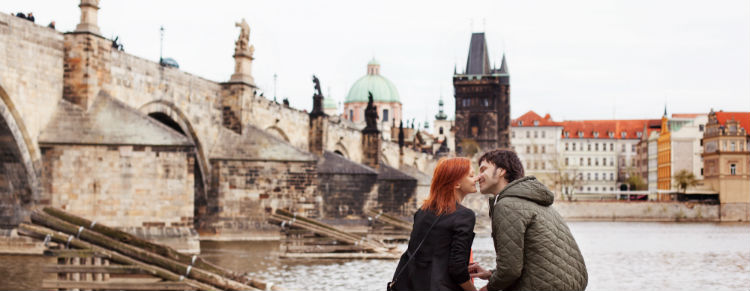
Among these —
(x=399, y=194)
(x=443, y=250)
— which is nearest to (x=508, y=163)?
(x=443, y=250)

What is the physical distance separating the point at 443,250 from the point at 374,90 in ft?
422

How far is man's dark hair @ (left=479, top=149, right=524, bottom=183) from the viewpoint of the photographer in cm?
506

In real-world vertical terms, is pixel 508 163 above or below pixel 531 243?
above

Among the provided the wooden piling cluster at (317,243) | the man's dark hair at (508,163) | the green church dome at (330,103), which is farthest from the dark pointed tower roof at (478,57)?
the man's dark hair at (508,163)

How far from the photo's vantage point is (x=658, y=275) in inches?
776

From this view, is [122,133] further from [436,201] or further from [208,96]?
[436,201]

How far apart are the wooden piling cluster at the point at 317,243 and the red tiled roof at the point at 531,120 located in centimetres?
9956

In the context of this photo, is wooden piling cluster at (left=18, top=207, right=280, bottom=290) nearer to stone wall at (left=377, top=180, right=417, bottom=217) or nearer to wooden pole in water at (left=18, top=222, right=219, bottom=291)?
wooden pole in water at (left=18, top=222, right=219, bottom=291)

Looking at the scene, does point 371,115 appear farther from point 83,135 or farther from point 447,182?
point 447,182

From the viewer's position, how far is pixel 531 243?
4.71m

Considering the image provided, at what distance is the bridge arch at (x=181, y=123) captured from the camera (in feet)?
86.4

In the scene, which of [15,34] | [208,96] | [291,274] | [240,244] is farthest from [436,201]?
[208,96]

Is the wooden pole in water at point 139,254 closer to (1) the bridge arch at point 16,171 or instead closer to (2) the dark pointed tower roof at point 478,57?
(1) the bridge arch at point 16,171

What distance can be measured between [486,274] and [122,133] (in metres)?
17.6
